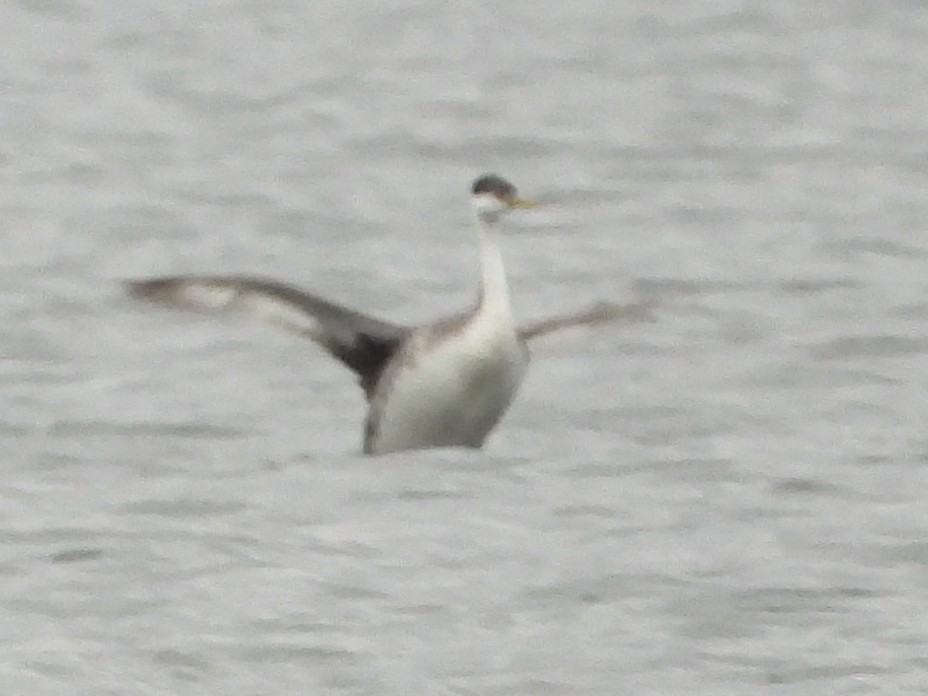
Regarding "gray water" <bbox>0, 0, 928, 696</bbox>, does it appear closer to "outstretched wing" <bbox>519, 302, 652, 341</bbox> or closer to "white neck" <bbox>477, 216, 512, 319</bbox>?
"outstretched wing" <bbox>519, 302, 652, 341</bbox>

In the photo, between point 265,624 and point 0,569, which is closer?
point 265,624

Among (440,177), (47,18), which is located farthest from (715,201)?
(47,18)

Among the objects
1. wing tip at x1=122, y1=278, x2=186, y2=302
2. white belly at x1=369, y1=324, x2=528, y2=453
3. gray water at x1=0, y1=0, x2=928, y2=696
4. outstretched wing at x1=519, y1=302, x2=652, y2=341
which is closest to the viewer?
gray water at x1=0, y1=0, x2=928, y2=696

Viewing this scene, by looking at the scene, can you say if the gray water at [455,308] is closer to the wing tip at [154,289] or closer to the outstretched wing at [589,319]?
the outstretched wing at [589,319]

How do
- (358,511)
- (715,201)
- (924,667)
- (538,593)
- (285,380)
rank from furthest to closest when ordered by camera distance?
(715,201) → (285,380) → (358,511) → (538,593) → (924,667)

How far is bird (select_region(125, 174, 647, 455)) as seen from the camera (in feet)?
44.9

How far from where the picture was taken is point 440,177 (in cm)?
2166

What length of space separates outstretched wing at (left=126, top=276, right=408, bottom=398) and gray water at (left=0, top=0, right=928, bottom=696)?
17.3 inches

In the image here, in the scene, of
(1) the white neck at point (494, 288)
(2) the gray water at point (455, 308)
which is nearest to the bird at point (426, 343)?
(1) the white neck at point (494, 288)

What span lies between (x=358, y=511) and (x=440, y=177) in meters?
8.50

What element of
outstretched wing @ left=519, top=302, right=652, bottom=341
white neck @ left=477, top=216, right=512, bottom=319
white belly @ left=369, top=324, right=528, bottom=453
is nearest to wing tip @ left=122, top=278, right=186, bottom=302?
white belly @ left=369, top=324, right=528, bottom=453

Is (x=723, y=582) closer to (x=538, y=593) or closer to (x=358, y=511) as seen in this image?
(x=538, y=593)

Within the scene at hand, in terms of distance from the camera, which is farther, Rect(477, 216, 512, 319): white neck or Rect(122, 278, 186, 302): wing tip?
Rect(122, 278, 186, 302): wing tip

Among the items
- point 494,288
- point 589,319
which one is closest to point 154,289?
point 494,288
